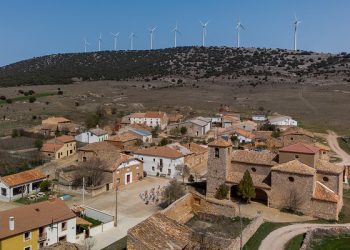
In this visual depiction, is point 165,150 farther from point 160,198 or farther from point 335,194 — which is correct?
point 335,194

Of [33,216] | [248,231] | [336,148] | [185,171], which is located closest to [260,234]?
[248,231]

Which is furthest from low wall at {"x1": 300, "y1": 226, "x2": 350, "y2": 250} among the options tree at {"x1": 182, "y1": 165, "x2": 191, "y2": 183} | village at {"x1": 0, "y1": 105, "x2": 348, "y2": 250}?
tree at {"x1": 182, "y1": 165, "x2": 191, "y2": 183}

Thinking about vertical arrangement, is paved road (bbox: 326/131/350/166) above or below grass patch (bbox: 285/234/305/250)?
above

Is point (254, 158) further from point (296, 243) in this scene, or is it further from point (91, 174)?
point (91, 174)

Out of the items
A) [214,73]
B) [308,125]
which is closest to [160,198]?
[308,125]

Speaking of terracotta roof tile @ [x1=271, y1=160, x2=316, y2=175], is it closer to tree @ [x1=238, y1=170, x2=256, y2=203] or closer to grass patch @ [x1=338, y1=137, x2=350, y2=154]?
tree @ [x1=238, y1=170, x2=256, y2=203]

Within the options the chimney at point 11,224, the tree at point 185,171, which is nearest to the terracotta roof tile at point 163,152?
the tree at point 185,171
